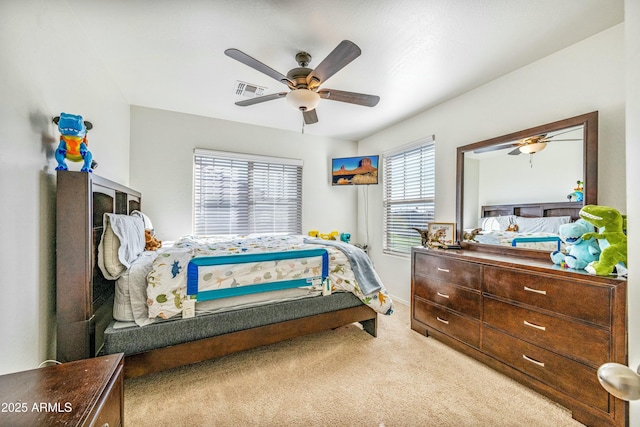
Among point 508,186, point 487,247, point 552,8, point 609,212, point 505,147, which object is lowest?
point 487,247

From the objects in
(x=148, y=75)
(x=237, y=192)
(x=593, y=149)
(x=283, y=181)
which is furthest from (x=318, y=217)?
(x=593, y=149)

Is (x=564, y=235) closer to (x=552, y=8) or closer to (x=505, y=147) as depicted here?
(x=505, y=147)

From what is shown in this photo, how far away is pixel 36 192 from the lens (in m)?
1.37

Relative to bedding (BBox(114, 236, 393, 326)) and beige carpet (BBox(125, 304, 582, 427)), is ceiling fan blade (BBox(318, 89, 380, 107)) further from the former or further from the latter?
beige carpet (BBox(125, 304, 582, 427))

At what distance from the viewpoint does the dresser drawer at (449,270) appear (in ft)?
A: 6.77

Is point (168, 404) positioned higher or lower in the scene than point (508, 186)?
lower

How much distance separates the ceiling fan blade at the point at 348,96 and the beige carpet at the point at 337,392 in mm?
2187

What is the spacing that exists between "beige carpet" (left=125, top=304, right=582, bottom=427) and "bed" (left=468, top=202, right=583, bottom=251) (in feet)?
3.47

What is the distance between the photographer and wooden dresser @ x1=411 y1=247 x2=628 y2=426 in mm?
1396

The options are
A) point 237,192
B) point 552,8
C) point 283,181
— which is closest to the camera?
point 552,8

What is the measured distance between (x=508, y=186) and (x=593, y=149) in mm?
607

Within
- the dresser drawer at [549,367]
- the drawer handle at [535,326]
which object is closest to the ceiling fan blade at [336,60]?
the drawer handle at [535,326]

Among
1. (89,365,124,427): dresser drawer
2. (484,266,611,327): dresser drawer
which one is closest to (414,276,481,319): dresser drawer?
(484,266,611,327): dresser drawer

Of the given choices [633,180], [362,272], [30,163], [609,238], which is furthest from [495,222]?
[30,163]
